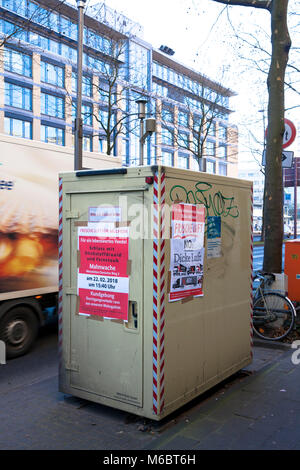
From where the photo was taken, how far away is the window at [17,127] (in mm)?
37375

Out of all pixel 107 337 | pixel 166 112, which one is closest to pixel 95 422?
pixel 107 337

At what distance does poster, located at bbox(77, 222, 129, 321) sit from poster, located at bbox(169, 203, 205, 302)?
0.46 m

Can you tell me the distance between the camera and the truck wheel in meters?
6.60

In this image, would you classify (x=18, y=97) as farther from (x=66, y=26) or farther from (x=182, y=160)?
(x=182, y=160)

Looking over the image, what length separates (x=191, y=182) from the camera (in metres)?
4.67

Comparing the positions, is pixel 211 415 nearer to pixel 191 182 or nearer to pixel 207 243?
pixel 207 243

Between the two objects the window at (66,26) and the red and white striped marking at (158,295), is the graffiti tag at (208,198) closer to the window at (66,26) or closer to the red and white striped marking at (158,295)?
the red and white striped marking at (158,295)

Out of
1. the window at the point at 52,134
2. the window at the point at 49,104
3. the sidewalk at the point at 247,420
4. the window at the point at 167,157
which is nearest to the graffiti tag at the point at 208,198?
the sidewalk at the point at 247,420

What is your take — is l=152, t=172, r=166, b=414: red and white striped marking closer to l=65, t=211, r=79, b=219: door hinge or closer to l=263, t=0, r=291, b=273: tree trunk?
l=65, t=211, r=79, b=219: door hinge

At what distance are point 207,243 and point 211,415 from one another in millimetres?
1747

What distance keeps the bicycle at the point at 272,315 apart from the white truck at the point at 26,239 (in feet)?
11.0

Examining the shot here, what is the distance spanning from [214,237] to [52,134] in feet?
126
